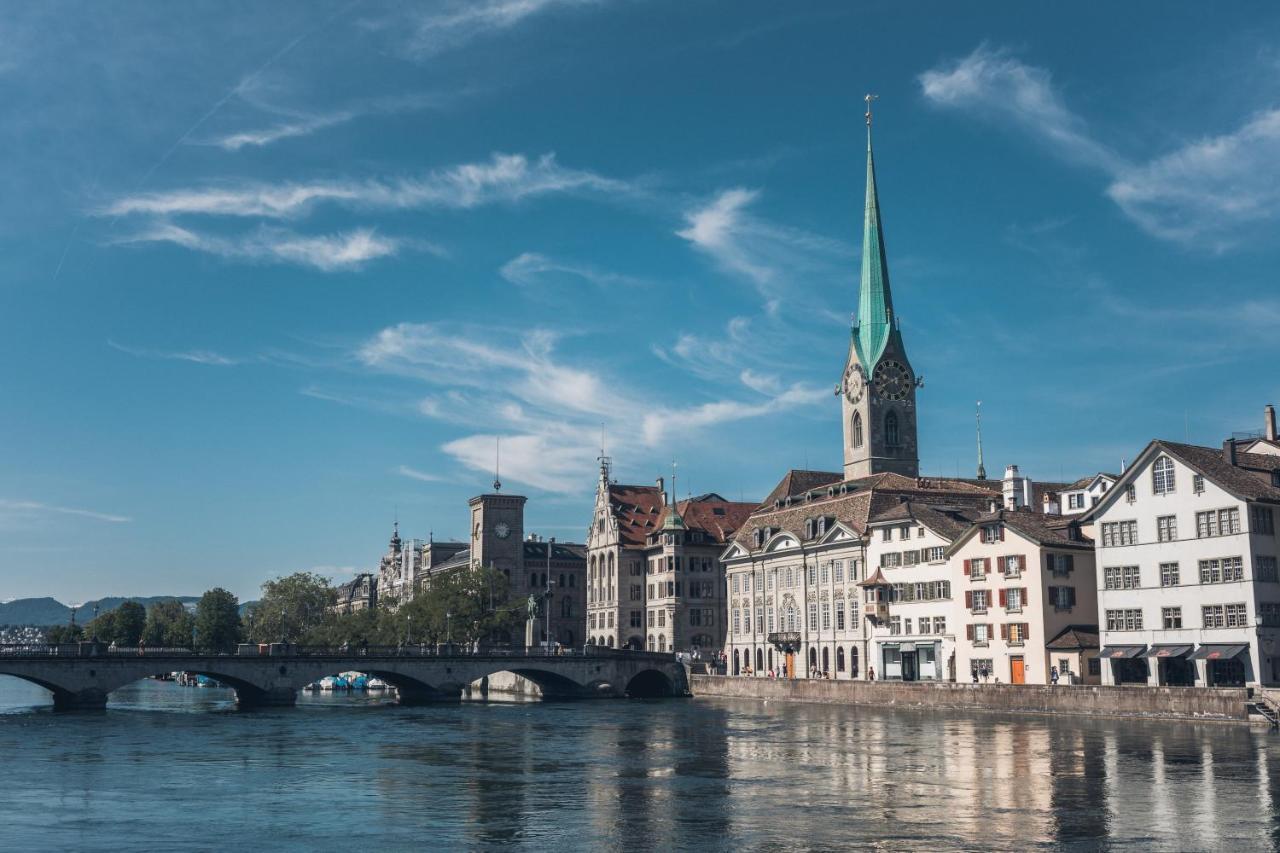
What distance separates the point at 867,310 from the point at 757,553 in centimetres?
4625

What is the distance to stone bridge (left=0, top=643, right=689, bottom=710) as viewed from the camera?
3976 inches

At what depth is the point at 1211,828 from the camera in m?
36.2

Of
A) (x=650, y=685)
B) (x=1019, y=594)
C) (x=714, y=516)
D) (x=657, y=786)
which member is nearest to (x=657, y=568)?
(x=714, y=516)

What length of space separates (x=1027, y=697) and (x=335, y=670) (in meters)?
58.6

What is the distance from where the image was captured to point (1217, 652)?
78.4 meters

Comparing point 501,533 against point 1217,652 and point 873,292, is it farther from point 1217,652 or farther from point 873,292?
point 1217,652

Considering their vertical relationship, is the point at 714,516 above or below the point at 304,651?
above

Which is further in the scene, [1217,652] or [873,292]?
[873,292]

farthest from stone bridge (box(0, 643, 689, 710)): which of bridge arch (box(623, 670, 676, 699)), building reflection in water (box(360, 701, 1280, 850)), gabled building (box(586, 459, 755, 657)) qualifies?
building reflection in water (box(360, 701, 1280, 850))

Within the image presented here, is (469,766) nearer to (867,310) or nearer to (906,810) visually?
(906,810)

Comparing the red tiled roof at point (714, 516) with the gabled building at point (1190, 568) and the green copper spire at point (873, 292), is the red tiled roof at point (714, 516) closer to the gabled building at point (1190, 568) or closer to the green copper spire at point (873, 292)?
the green copper spire at point (873, 292)

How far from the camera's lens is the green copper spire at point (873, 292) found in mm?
164875

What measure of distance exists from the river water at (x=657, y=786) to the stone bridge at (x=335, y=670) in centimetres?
1825

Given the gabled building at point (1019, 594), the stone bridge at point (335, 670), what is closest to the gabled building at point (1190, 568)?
the gabled building at point (1019, 594)
